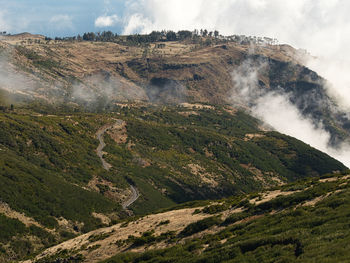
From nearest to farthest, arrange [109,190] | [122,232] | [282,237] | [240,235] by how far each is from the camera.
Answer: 1. [282,237]
2. [240,235]
3. [122,232]
4. [109,190]

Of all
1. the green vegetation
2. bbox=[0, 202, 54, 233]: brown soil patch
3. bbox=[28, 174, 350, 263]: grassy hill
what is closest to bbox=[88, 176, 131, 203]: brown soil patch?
bbox=[0, 202, 54, 233]: brown soil patch

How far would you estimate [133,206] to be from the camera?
152375 millimetres

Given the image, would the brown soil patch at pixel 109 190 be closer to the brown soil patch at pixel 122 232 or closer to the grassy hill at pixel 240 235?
the brown soil patch at pixel 122 232

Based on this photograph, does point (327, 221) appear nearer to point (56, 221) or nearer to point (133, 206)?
point (56, 221)

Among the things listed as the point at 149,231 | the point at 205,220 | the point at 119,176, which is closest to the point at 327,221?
the point at 205,220

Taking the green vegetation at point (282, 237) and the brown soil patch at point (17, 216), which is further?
the brown soil patch at point (17, 216)

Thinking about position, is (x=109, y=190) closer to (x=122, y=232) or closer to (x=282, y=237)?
(x=122, y=232)

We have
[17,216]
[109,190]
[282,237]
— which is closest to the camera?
[282,237]

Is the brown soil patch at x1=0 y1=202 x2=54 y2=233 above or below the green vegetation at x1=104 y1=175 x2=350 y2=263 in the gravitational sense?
below

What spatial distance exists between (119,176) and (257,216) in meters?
140

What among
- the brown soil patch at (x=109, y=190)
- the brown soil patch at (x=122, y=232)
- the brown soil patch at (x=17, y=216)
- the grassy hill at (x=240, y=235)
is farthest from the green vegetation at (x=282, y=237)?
the brown soil patch at (x=109, y=190)

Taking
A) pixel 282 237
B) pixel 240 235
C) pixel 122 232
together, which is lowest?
pixel 122 232

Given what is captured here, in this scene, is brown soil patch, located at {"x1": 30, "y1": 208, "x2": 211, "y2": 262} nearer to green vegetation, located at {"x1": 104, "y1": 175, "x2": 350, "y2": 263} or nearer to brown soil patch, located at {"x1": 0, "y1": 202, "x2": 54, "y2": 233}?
green vegetation, located at {"x1": 104, "y1": 175, "x2": 350, "y2": 263}

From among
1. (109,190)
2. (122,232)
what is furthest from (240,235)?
(109,190)
